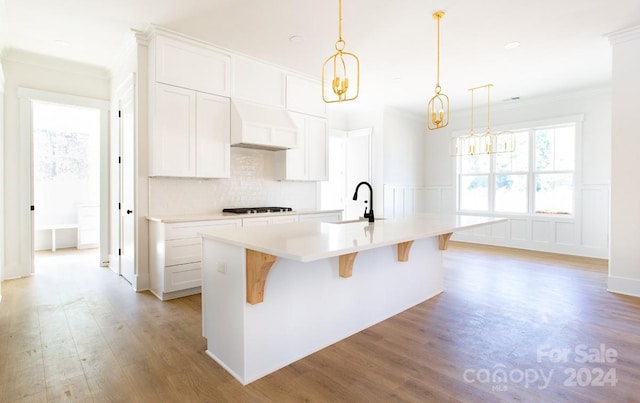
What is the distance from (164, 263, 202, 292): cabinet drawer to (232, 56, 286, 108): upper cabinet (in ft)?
7.05

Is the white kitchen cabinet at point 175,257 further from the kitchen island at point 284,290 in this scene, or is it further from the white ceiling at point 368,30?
the white ceiling at point 368,30

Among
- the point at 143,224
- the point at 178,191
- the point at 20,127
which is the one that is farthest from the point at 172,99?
the point at 20,127

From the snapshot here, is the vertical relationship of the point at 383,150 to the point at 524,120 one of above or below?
below

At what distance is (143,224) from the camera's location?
371 centimetres

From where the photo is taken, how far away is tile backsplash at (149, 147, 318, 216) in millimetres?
3887

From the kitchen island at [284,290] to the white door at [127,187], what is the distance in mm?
2157

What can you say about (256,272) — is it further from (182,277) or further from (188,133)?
(188,133)

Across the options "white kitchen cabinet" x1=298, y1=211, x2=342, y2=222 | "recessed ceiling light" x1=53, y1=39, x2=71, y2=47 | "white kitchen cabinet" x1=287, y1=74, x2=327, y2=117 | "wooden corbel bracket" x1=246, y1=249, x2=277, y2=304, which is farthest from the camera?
"white kitchen cabinet" x1=287, y1=74, x2=327, y2=117

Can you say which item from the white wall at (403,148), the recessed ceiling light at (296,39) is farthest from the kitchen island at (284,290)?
the white wall at (403,148)

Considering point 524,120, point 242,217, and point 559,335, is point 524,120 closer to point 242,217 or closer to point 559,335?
point 559,335

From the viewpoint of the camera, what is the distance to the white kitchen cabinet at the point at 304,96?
475 centimetres

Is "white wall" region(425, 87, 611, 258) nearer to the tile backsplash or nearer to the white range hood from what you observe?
the tile backsplash

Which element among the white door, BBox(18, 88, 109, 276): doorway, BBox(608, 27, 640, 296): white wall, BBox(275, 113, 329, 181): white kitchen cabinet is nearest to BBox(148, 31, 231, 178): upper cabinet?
the white door

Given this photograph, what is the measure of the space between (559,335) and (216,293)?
2.63m
